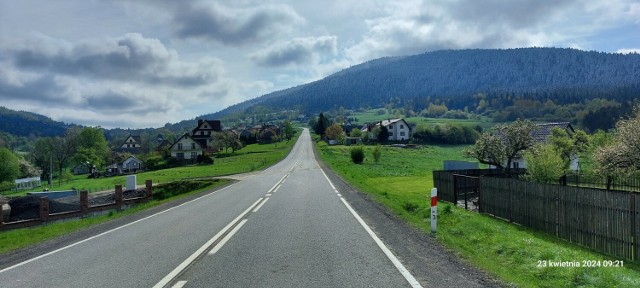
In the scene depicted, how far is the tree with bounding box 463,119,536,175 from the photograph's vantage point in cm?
3322

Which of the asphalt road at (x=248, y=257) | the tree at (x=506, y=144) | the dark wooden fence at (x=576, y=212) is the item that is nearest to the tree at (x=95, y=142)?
the tree at (x=506, y=144)

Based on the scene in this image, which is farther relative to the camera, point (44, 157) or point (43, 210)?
point (44, 157)

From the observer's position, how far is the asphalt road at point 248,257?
6797 millimetres

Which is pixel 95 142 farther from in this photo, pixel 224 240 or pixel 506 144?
pixel 224 240

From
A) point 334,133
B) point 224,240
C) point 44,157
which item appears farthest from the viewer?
point 334,133

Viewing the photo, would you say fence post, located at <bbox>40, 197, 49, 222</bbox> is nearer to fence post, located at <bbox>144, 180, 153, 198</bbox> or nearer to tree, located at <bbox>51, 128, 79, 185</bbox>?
fence post, located at <bbox>144, 180, 153, 198</bbox>

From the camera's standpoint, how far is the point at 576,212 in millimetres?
12422

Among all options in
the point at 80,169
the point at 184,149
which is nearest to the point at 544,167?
the point at 184,149

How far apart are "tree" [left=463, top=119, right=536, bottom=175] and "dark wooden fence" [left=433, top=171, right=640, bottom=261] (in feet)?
52.9

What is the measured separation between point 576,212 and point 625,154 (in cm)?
1409

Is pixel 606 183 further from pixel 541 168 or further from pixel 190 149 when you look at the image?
pixel 190 149

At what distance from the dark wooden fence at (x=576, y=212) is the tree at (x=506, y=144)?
16.1 m

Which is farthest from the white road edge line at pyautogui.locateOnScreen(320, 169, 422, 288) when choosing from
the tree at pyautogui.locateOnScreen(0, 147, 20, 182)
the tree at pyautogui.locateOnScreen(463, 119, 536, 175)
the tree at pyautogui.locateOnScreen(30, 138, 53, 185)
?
the tree at pyautogui.locateOnScreen(30, 138, 53, 185)

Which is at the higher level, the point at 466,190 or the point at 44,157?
the point at 44,157
